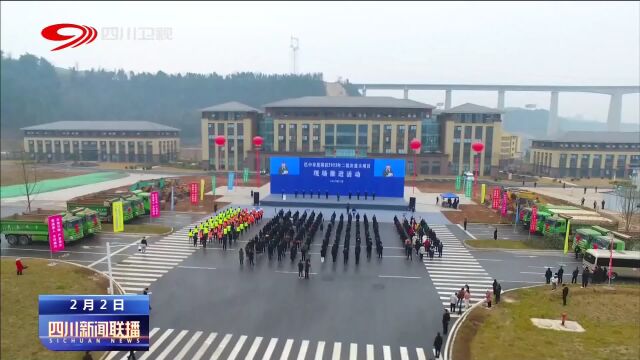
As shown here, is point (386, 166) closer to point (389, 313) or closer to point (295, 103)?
point (389, 313)

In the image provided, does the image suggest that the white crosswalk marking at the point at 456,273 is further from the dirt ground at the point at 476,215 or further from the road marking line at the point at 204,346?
the road marking line at the point at 204,346

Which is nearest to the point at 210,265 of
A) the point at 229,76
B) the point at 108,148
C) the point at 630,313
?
the point at 630,313

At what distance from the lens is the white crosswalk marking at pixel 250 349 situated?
46.7 feet

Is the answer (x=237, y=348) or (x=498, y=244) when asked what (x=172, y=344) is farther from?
(x=498, y=244)

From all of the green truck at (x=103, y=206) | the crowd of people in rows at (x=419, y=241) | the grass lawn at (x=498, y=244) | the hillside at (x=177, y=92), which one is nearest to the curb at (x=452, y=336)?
the crowd of people in rows at (x=419, y=241)

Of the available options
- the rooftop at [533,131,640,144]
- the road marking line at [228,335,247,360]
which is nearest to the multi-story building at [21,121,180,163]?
the road marking line at [228,335,247,360]

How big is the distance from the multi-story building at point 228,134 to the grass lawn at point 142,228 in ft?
152

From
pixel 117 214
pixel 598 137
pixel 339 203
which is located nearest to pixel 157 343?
pixel 117 214

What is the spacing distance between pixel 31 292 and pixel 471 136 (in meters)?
74.8

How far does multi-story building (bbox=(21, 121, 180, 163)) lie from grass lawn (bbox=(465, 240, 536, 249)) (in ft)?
246

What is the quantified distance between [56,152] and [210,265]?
80.4 m

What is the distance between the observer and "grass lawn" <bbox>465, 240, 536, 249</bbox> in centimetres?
3002

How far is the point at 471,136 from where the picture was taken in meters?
78.2

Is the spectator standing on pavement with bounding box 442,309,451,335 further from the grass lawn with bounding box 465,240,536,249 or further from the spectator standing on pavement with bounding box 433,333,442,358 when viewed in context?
the grass lawn with bounding box 465,240,536,249
